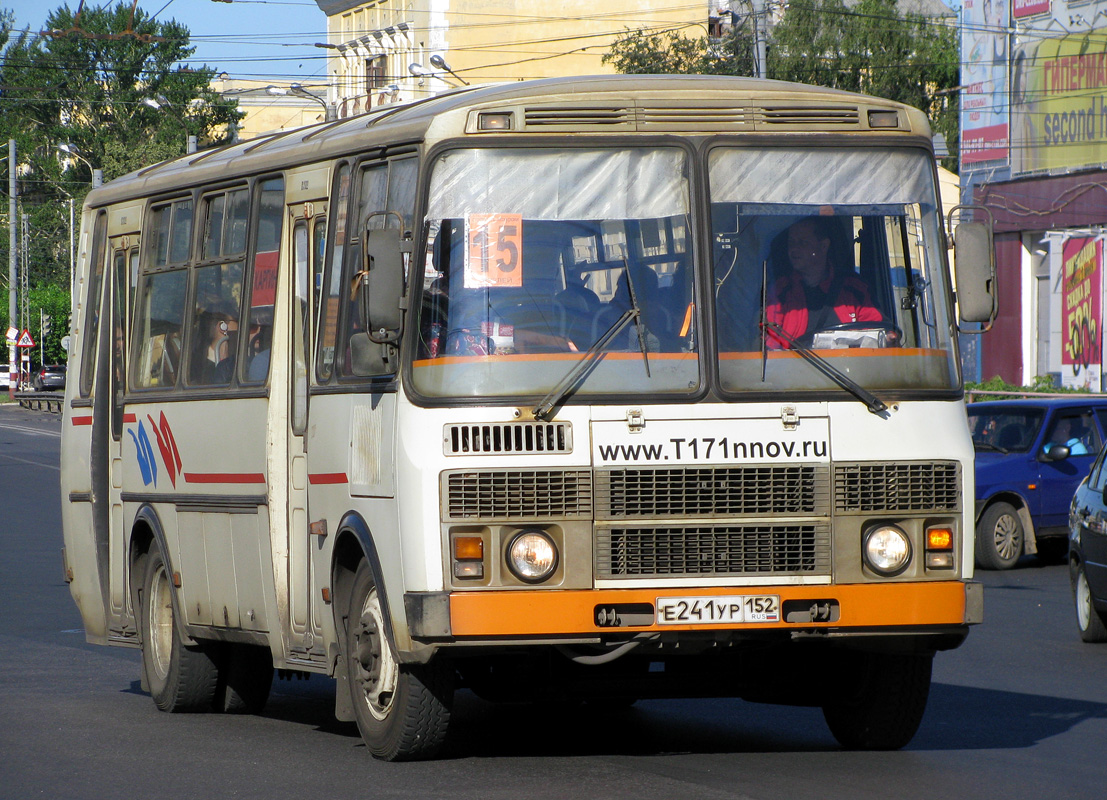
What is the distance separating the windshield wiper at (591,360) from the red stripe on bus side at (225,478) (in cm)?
230

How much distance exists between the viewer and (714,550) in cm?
773

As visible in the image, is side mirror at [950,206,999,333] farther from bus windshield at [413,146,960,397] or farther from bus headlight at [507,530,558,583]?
bus headlight at [507,530,558,583]

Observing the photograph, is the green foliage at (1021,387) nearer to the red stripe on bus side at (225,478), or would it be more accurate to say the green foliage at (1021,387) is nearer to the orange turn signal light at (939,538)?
the red stripe on bus side at (225,478)

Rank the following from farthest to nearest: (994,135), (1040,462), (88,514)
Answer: (994,135) < (1040,462) < (88,514)

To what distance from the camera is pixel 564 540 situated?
762 cm

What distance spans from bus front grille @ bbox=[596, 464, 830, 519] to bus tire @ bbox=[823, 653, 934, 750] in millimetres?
1049

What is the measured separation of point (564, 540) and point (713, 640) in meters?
0.71

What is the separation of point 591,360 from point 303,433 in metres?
1.98

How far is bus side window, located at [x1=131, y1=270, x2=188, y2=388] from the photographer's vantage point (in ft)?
35.3

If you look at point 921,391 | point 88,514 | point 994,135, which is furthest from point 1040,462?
point 994,135

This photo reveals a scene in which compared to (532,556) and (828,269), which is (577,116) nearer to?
(828,269)

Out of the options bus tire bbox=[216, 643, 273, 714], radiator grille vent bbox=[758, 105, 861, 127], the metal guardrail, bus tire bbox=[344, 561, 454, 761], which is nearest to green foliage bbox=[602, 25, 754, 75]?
the metal guardrail

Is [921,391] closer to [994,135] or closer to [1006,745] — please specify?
[1006,745]

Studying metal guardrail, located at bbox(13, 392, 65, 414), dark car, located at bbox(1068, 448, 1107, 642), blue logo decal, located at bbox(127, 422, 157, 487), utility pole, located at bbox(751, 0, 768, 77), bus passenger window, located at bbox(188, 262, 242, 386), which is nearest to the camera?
bus passenger window, located at bbox(188, 262, 242, 386)
